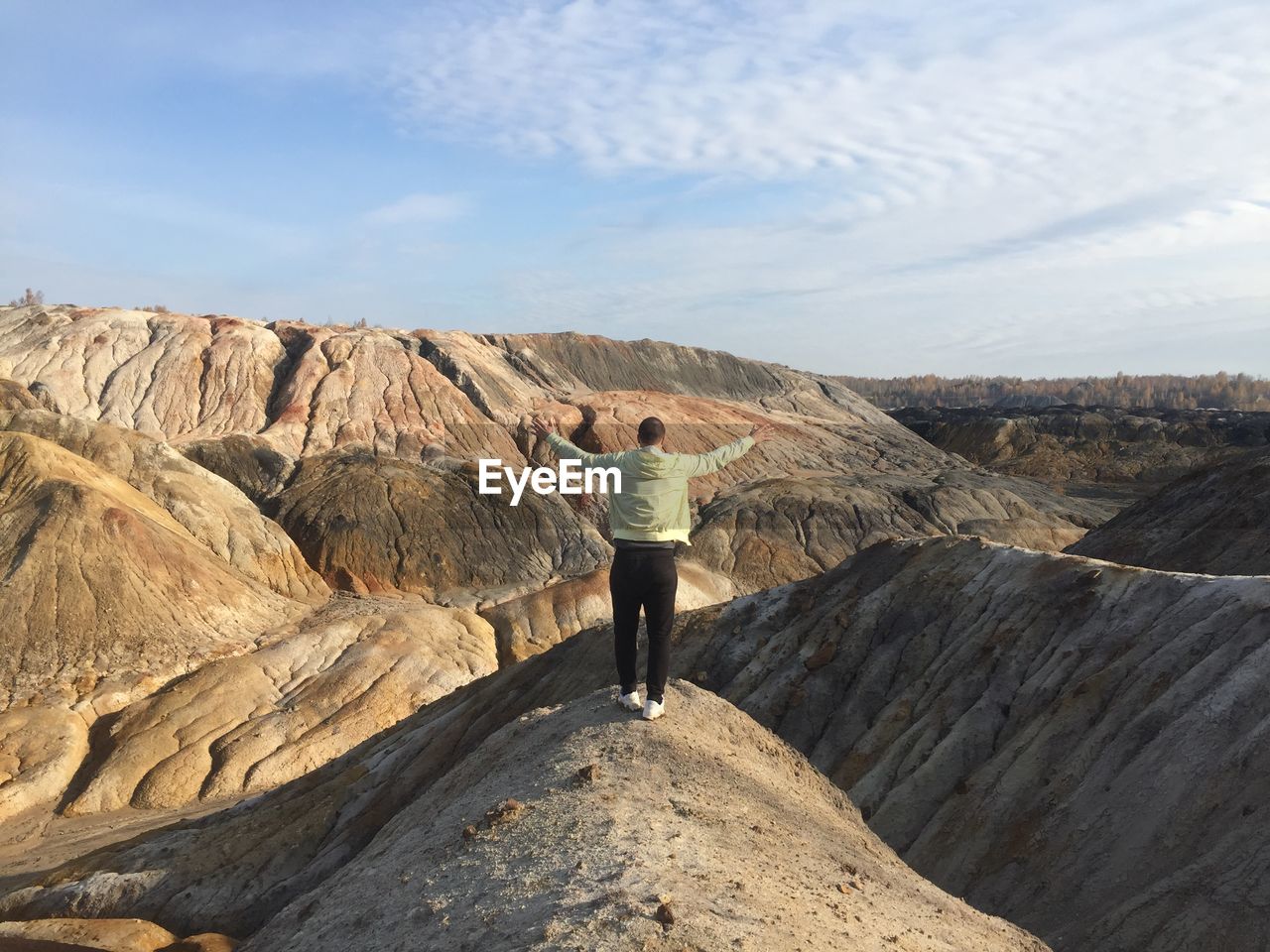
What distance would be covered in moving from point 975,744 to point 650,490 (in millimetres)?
8977

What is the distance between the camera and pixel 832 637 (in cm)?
1888

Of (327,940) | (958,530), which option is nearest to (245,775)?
(327,940)

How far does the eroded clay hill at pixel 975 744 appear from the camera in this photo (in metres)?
9.87

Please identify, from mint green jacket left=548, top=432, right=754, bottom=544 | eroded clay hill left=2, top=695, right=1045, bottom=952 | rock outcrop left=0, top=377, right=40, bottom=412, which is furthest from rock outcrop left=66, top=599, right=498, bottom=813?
mint green jacket left=548, top=432, right=754, bottom=544

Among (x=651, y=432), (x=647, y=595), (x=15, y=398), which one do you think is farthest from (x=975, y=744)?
(x=15, y=398)

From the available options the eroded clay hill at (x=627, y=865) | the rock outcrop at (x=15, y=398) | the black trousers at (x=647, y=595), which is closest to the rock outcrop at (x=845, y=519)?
the rock outcrop at (x=15, y=398)

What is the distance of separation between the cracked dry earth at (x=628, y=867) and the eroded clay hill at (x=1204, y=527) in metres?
21.1

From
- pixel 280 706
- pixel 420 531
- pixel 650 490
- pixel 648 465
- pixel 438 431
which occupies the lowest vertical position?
pixel 280 706

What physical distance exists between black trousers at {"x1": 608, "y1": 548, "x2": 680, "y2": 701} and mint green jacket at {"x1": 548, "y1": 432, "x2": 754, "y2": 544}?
182 mm

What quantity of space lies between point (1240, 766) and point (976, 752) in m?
4.54

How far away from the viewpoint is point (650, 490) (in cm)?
823

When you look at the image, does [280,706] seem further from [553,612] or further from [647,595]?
[647,595]

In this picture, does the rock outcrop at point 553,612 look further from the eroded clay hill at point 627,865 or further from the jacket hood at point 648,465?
the jacket hood at point 648,465

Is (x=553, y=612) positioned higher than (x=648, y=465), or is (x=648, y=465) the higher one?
(x=648, y=465)
